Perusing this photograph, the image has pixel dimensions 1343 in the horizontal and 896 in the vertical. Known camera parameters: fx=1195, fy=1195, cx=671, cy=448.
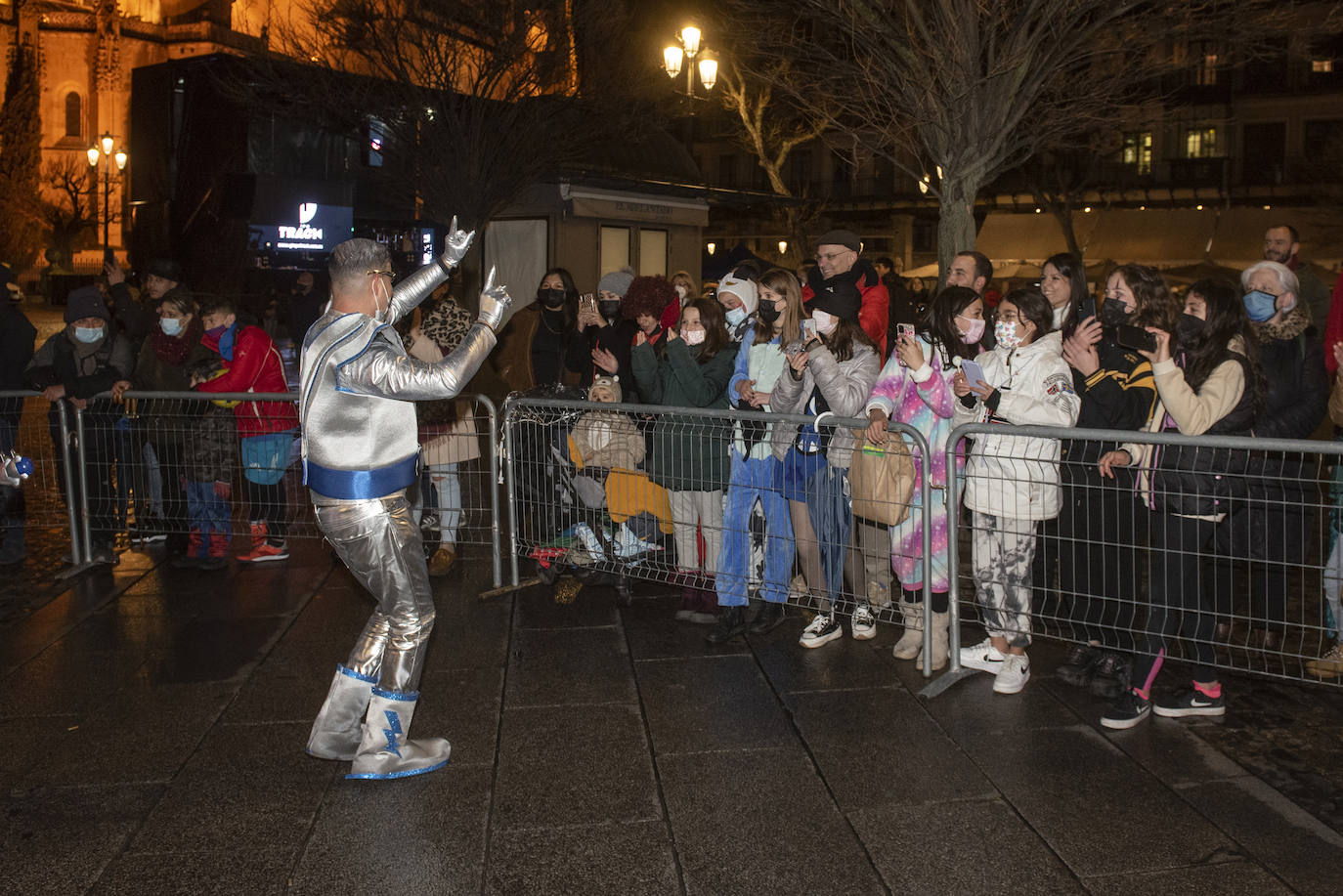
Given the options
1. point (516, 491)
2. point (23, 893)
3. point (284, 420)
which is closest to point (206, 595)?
point (284, 420)

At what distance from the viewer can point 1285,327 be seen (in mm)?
6086

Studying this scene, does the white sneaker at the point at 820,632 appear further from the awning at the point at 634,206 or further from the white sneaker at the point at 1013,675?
the awning at the point at 634,206

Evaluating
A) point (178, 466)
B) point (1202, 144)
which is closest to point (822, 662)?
point (178, 466)

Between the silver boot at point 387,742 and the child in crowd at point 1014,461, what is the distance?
104 inches

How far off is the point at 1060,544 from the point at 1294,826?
1.75 metres

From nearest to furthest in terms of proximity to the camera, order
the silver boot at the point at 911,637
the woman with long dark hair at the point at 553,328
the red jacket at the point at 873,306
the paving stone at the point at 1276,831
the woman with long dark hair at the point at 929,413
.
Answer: the paving stone at the point at 1276,831
the woman with long dark hair at the point at 929,413
the silver boot at the point at 911,637
the red jacket at the point at 873,306
the woman with long dark hair at the point at 553,328

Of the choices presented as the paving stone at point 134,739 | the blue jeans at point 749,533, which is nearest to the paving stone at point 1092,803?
the blue jeans at point 749,533

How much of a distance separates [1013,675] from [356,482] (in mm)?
3121

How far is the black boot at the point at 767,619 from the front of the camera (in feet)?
21.6

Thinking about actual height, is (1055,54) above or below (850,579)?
above

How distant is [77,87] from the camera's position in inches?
2197

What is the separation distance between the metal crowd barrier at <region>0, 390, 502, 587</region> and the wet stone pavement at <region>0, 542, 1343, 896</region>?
4.84 feet

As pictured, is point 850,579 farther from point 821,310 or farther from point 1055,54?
point 1055,54

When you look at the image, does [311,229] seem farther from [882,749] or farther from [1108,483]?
[882,749]
